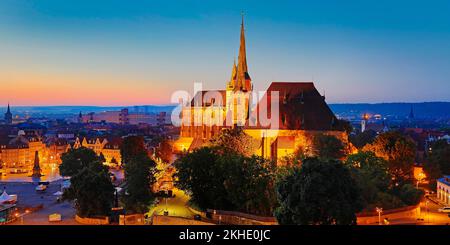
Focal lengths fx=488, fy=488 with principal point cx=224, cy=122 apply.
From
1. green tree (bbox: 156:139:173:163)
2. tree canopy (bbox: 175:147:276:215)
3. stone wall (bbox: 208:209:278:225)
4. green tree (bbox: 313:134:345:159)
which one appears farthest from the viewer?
green tree (bbox: 156:139:173:163)

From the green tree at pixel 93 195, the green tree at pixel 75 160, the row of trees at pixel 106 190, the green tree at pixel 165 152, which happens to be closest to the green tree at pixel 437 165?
the row of trees at pixel 106 190

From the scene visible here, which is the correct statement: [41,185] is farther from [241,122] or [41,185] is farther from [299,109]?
[299,109]

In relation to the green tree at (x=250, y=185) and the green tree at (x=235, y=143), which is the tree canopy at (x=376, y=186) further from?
the green tree at (x=235, y=143)

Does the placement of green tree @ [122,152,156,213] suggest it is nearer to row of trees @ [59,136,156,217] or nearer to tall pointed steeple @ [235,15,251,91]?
row of trees @ [59,136,156,217]

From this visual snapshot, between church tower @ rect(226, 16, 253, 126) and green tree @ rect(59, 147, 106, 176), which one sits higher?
church tower @ rect(226, 16, 253, 126)

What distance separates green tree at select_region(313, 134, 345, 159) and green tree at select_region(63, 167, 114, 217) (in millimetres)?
16973

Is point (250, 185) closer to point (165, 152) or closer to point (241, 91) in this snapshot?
point (241, 91)

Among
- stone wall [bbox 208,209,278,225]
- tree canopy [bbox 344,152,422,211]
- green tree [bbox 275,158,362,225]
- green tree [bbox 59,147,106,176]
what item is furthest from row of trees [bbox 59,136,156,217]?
tree canopy [bbox 344,152,422,211]

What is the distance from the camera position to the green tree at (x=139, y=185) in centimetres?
3601

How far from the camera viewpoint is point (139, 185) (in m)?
37.7

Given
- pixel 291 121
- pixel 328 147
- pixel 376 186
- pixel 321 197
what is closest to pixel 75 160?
pixel 291 121

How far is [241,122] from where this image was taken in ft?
200

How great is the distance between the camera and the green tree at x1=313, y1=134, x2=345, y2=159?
40.5 metres
